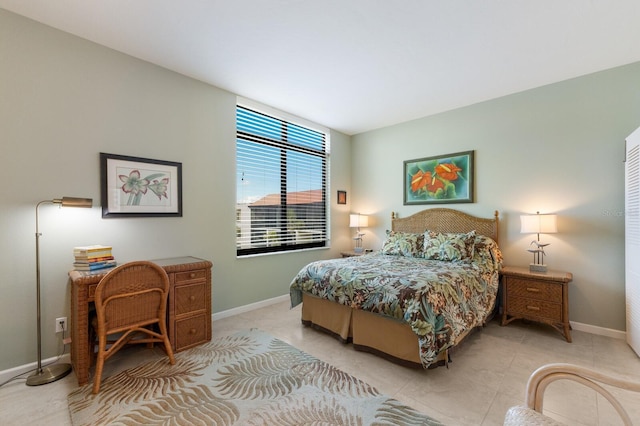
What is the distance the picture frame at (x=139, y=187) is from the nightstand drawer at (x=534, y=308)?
387 centimetres

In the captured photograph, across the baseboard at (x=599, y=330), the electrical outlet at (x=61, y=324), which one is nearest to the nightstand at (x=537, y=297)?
the baseboard at (x=599, y=330)

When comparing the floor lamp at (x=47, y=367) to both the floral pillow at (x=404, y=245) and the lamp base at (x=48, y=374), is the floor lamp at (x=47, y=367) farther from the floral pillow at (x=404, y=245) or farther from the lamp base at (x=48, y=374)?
the floral pillow at (x=404, y=245)

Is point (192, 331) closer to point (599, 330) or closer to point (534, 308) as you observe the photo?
point (534, 308)

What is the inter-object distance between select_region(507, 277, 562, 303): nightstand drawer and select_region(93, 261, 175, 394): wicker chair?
3535 millimetres

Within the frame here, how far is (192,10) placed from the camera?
2127 millimetres

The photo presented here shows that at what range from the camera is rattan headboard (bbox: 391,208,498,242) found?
3654mm

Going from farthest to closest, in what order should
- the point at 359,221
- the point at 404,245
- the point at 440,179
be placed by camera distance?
the point at 359,221
the point at 440,179
the point at 404,245

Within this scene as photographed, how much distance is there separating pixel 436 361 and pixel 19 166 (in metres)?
3.67

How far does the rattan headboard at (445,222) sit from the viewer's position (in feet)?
12.0

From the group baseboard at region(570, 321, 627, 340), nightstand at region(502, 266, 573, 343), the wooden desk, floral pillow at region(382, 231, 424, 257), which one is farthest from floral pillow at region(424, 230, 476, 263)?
the wooden desk

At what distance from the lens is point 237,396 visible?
6.42ft

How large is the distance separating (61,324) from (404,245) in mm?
3726

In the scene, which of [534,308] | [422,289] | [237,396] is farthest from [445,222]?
[237,396]

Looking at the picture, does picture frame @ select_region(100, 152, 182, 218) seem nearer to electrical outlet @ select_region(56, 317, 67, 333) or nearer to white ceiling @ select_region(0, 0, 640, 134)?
electrical outlet @ select_region(56, 317, 67, 333)
